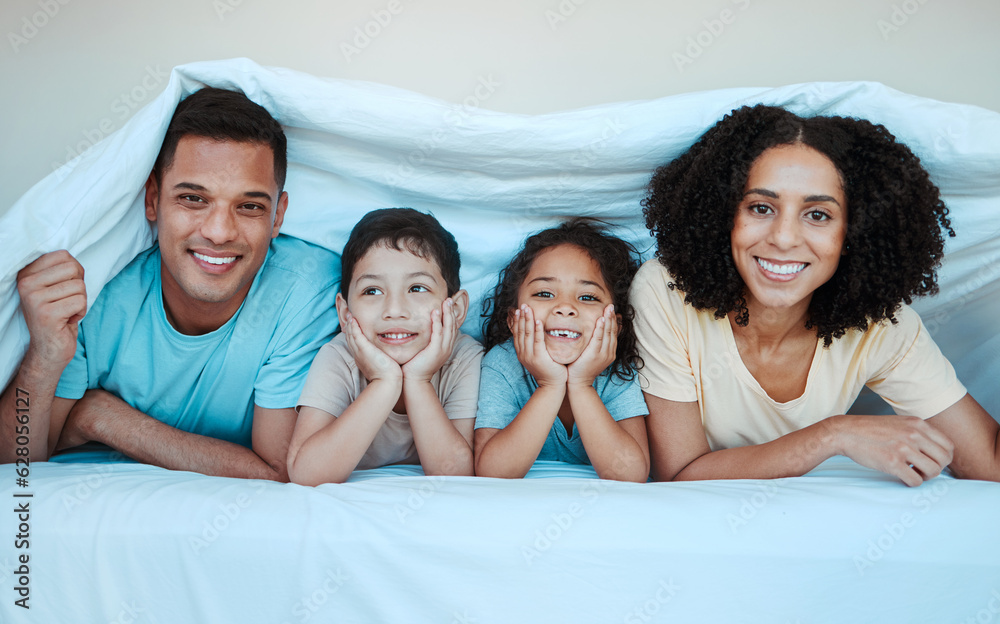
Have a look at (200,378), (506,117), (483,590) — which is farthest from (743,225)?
(200,378)

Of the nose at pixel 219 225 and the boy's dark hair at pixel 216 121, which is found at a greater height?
the boy's dark hair at pixel 216 121

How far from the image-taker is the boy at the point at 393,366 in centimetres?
125

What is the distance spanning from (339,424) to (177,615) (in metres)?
0.39

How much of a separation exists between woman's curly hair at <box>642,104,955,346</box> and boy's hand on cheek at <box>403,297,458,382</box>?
0.47m

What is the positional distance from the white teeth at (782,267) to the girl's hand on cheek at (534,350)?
1.39 ft

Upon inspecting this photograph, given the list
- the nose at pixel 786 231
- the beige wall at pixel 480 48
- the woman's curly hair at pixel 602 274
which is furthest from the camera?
the beige wall at pixel 480 48

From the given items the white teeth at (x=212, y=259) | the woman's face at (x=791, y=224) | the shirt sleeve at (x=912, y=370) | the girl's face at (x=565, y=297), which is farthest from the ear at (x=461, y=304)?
the shirt sleeve at (x=912, y=370)

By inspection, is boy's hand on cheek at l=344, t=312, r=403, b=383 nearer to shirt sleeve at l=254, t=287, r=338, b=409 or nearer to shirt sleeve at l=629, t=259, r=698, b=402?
shirt sleeve at l=254, t=287, r=338, b=409

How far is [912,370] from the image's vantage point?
135cm

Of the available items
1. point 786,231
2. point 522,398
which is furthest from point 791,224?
point 522,398

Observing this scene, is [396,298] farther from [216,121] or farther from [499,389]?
[216,121]

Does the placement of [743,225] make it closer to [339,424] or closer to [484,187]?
[484,187]

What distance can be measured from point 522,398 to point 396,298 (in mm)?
347

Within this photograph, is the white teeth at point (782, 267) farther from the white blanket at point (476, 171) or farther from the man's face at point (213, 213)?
the man's face at point (213, 213)
